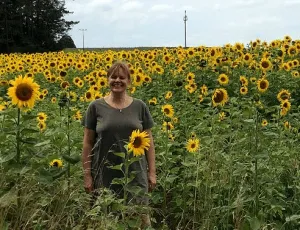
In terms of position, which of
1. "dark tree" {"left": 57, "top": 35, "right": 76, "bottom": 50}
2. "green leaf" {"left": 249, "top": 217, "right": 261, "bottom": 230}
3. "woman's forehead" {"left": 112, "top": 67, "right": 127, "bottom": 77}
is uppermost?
"dark tree" {"left": 57, "top": 35, "right": 76, "bottom": 50}

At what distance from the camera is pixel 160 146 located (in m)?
4.90

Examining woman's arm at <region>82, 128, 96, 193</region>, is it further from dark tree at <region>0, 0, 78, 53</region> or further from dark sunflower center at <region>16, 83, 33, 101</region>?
dark tree at <region>0, 0, 78, 53</region>

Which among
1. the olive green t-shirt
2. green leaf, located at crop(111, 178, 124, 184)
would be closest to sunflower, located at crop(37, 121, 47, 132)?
the olive green t-shirt

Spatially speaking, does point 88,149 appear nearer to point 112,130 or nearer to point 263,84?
point 112,130

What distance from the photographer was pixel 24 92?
11.2 feet

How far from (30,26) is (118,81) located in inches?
1300

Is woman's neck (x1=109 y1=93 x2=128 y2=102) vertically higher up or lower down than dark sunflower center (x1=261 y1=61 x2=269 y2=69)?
lower down

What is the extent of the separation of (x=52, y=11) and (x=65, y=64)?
2635cm

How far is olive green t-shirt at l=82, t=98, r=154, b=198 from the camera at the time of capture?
377 centimetres

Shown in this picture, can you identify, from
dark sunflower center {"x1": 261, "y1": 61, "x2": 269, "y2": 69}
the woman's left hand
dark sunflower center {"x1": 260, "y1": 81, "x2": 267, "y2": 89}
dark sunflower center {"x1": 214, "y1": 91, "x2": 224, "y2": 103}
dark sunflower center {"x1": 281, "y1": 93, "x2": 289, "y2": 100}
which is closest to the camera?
the woman's left hand

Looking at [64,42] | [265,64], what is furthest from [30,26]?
[265,64]

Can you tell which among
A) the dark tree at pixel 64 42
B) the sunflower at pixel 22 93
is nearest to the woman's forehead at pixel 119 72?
the sunflower at pixel 22 93

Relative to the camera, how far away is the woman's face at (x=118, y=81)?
379 cm

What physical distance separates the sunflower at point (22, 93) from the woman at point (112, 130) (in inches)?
21.4
